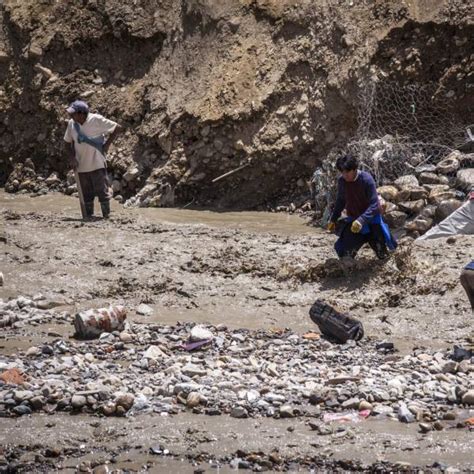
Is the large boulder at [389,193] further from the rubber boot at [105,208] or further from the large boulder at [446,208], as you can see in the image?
the rubber boot at [105,208]

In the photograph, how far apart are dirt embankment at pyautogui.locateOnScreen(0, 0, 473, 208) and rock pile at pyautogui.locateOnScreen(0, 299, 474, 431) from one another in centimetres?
446

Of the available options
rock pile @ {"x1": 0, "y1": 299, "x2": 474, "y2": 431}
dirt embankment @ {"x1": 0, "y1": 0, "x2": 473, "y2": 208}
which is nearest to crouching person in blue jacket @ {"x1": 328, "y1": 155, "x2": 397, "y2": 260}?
rock pile @ {"x1": 0, "y1": 299, "x2": 474, "y2": 431}

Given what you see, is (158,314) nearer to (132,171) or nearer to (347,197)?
(347,197)

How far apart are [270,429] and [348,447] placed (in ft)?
1.76

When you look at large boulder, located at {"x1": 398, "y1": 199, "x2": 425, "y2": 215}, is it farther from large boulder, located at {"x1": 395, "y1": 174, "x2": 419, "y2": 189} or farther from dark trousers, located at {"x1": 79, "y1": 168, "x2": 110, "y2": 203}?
dark trousers, located at {"x1": 79, "y1": 168, "x2": 110, "y2": 203}

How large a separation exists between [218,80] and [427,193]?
337 cm

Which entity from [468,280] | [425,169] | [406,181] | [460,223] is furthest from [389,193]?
[468,280]

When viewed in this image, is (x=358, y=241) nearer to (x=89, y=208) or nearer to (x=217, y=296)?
(x=217, y=296)

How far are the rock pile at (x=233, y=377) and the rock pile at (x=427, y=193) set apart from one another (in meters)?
2.57

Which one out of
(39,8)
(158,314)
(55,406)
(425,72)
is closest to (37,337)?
(158,314)

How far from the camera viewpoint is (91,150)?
11984mm

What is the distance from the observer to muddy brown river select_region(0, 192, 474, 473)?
641 centimetres

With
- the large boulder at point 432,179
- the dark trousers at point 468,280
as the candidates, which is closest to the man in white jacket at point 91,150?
the large boulder at point 432,179

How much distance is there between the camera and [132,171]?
13578 mm
